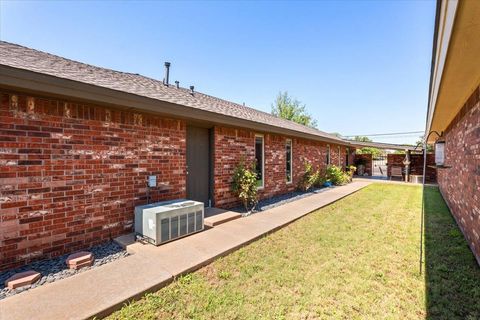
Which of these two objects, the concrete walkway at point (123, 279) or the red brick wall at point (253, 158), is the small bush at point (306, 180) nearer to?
the red brick wall at point (253, 158)

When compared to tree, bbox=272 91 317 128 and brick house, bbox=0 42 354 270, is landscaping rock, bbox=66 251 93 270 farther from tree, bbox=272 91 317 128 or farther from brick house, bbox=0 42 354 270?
tree, bbox=272 91 317 128

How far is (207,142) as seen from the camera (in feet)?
19.6

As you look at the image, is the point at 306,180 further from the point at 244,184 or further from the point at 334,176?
the point at 244,184

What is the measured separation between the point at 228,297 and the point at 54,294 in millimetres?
1860

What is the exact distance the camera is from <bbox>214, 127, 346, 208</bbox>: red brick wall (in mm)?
6066

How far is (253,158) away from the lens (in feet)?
23.6

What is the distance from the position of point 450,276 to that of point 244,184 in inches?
169

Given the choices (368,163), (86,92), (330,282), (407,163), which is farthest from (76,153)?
(368,163)

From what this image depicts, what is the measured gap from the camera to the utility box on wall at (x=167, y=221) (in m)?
3.67

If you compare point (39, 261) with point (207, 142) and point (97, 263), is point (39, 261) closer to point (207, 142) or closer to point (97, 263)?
point (97, 263)

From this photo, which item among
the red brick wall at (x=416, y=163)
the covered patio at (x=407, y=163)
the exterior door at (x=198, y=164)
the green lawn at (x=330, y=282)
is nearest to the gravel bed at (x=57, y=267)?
the green lawn at (x=330, y=282)

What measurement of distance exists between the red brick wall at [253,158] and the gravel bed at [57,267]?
112 inches

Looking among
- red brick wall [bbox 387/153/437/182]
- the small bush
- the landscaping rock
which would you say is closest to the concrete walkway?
the landscaping rock

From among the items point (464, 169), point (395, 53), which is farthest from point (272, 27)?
point (464, 169)
